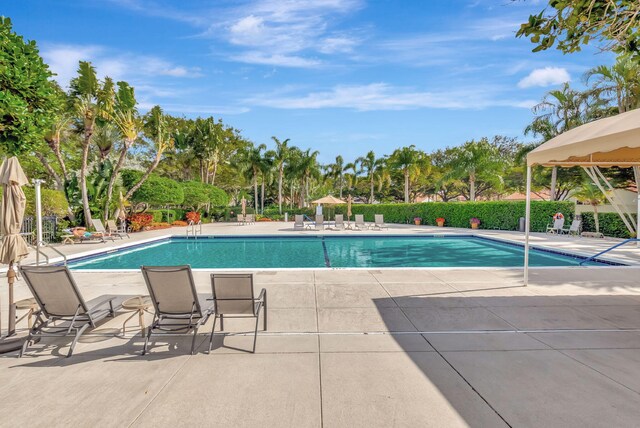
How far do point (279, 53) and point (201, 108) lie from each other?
76.6 feet

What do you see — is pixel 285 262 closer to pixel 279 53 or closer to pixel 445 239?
pixel 279 53

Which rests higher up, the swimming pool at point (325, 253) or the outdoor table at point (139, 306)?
the outdoor table at point (139, 306)

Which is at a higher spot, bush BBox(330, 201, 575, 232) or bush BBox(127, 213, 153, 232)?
bush BBox(330, 201, 575, 232)

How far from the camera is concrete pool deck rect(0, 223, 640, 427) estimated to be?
8.77ft

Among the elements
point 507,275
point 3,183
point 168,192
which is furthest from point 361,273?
point 168,192

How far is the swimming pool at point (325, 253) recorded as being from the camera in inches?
446

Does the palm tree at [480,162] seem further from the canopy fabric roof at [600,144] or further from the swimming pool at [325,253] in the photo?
the canopy fabric roof at [600,144]

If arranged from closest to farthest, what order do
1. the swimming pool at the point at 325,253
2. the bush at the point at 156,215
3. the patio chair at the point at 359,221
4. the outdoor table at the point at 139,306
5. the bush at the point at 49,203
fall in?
the outdoor table at the point at 139,306
the swimming pool at the point at 325,253
the bush at the point at 49,203
the patio chair at the point at 359,221
the bush at the point at 156,215

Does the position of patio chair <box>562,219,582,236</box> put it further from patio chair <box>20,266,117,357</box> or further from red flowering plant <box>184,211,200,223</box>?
red flowering plant <box>184,211,200,223</box>

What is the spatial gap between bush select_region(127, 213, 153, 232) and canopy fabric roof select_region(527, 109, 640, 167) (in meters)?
20.5

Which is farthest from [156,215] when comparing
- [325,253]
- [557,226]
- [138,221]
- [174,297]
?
[557,226]

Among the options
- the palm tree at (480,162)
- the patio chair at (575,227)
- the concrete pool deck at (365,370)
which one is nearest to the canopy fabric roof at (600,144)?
the concrete pool deck at (365,370)

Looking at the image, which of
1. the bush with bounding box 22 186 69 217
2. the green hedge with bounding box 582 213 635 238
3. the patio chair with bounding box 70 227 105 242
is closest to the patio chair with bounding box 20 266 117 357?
the patio chair with bounding box 70 227 105 242

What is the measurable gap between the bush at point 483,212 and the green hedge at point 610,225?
0.98m
